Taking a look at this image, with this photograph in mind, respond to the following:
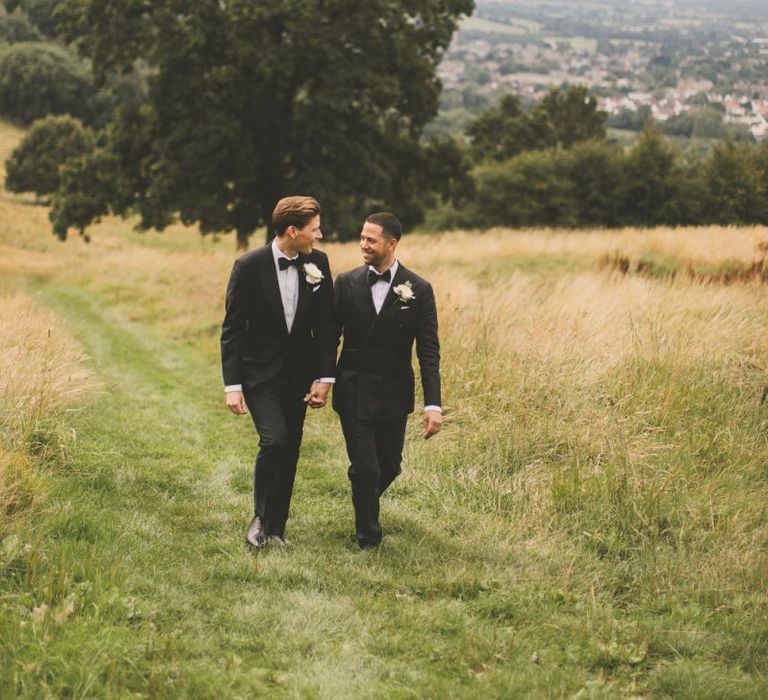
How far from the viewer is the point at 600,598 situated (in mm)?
5000

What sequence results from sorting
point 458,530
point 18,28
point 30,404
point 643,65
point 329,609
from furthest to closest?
point 18,28 → point 643,65 → point 30,404 → point 458,530 → point 329,609

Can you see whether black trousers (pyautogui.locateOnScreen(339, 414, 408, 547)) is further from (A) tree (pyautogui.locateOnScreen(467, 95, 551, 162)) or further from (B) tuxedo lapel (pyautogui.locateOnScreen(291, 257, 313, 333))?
(A) tree (pyautogui.locateOnScreen(467, 95, 551, 162))

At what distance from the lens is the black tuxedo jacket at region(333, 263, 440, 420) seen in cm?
559

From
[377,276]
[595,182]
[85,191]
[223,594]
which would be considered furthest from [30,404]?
[595,182]

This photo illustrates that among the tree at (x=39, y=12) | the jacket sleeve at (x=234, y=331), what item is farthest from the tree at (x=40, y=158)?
the jacket sleeve at (x=234, y=331)

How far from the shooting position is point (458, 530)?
6.16 metres

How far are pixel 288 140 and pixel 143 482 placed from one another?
18708mm

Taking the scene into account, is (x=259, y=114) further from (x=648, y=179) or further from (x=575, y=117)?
(x=575, y=117)

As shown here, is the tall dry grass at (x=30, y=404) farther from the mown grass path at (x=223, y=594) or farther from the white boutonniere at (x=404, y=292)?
the white boutonniere at (x=404, y=292)

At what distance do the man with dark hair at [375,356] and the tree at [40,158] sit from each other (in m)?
57.1

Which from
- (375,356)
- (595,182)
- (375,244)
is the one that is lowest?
(375,356)

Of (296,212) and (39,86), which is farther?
(39,86)

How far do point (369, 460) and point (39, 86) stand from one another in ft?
273

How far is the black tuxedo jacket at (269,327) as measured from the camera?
546 cm
